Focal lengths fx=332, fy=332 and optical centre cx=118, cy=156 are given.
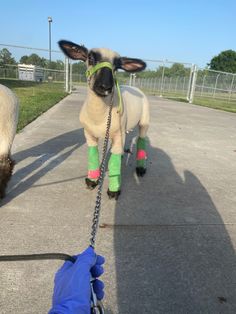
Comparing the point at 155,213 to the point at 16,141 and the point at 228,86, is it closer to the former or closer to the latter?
the point at 16,141

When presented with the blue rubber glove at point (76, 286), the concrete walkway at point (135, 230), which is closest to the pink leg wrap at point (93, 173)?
the concrete walkway at point (135, 230)

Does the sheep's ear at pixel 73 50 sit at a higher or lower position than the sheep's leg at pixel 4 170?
higher

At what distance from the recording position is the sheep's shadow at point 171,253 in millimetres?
2349

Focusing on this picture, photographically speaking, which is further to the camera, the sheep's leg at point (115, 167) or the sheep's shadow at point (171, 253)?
the sheep's leg at point (115, 167)

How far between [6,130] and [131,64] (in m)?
1.67

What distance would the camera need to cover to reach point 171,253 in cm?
295

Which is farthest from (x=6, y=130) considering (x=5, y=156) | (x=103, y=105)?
(x=103, y=105)

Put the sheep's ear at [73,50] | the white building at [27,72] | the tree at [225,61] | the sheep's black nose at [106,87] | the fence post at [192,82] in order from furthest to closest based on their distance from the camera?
the tree at [225,61]
the white building at [27,72]
the fence post at [192,82]
the sheep's ear at [73,50]
the sheep's black nose at [106,87]

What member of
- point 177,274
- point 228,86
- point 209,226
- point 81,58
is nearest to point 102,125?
point 81,58

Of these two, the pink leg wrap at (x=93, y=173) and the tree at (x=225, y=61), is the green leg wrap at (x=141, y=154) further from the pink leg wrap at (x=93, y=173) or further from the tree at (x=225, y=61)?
the tree at (x=225, y=61)

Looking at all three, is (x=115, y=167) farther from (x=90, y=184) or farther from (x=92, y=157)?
(x=90, y=184)

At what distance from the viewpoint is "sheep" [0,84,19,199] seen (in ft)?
12.0

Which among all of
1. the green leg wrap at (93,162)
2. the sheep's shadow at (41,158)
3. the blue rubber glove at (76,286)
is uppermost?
the blue rubber glove at (76,286)

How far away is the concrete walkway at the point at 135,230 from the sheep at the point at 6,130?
0.33 metres
